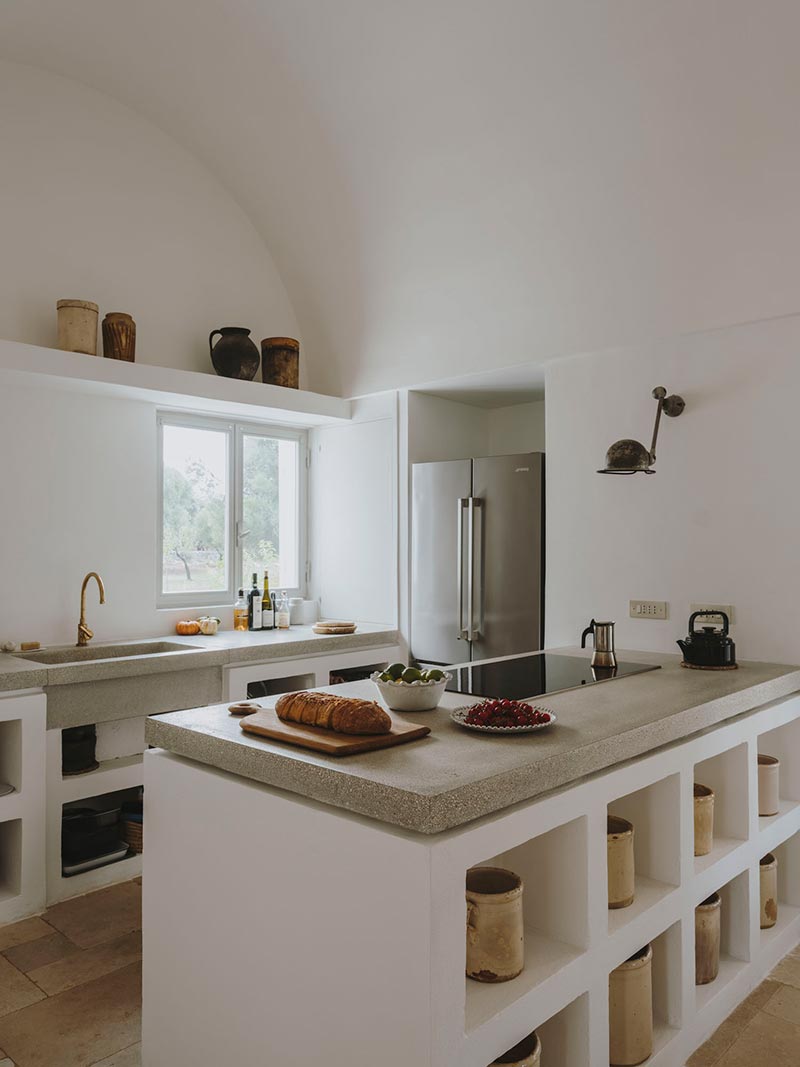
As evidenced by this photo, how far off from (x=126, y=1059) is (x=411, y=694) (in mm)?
1278

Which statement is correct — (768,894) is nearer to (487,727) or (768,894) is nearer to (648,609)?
(648,609)

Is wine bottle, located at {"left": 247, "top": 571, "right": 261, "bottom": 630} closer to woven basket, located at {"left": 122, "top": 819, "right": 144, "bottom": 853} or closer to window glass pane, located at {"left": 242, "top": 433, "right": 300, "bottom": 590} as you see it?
window glass pane, located at {"left": 242, "top": 433, "right": 300, "bottom": 590}

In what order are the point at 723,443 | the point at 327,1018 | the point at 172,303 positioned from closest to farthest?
1. the point at 327,1018
2. the point at 723,443
3. the point at 172,303

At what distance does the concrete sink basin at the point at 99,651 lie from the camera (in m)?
3.57

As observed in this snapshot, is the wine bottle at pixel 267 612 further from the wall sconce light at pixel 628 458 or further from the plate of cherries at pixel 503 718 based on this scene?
the plate of cherries at pixel 503 718

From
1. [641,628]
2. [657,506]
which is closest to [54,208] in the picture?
[657,506]

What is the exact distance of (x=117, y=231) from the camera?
156 inches

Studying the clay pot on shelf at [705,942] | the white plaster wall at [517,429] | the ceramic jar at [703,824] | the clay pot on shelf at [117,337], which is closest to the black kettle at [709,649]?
the ceramic jar at [703,824]

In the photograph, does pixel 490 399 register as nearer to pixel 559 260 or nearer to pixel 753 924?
pixel 559 260

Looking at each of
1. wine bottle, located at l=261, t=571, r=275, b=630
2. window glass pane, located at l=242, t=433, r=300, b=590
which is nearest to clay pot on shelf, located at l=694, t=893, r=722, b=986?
wine bottle, located at l=261, t=571, r=275, b=630

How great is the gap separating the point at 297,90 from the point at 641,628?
2905 mm

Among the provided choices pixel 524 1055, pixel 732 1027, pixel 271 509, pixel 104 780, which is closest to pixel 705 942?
pixel 732 1027

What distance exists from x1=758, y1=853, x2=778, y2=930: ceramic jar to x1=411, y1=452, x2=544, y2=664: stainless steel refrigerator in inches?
54.8

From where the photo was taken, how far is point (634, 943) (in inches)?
77.1
